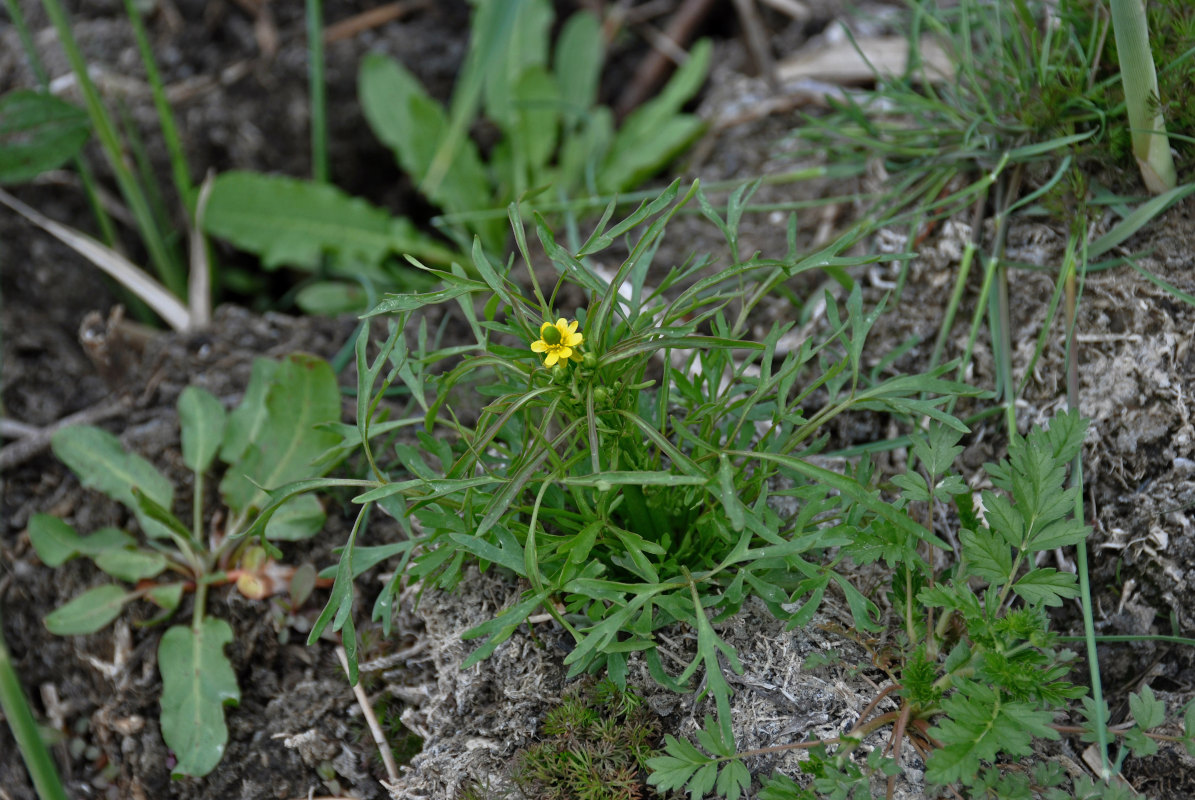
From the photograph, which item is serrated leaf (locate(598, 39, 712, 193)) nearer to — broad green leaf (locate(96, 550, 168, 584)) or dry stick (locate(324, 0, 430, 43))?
dry stick (locate(324, 0, 430, 43))

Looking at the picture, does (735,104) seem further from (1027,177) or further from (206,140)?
(206,140)

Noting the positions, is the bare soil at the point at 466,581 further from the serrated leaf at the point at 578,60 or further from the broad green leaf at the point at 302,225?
the serrated leaf at the point at 578,60

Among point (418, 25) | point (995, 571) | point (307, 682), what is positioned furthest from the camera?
point (418, 25)

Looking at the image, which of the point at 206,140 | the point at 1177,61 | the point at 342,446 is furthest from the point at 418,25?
the point at 1177,61

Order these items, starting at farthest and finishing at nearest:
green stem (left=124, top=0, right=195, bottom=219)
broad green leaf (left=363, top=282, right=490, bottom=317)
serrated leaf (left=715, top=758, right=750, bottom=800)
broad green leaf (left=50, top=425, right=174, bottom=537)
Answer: green stem (left=124, top=0, right=195, bottom=219) → broad green leaf (left=50, top=425, right=174, bottom=537) → broad green leaf (left=363, top=282, right=490, bottom=317) → serrated leaf (left=715, top=758, right=750, bottom=800)

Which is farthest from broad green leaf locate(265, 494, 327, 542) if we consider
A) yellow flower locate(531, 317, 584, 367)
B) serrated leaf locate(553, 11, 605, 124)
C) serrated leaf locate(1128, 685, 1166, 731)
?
serrated leaf locate(553, 11, 605, 124)
